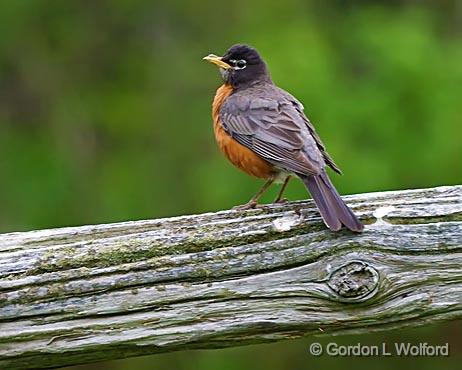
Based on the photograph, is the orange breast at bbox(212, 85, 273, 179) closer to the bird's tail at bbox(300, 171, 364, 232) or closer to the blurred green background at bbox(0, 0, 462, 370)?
the bird's tail at bbox(300, 171, 364, 232)

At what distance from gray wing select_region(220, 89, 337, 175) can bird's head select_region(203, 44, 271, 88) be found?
0.27 metres

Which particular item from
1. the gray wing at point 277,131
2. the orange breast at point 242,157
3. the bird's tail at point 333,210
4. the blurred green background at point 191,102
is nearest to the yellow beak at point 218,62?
the gray wing at point 277,131

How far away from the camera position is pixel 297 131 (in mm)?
4910

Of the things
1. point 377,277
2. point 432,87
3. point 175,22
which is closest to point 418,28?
point 432,87

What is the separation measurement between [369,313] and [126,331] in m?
0.80

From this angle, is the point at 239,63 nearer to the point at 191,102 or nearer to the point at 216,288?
the point at 216,288

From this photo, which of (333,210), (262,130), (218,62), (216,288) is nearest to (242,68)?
(218,62)

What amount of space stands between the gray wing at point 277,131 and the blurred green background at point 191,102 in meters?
2.71

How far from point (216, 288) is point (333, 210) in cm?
53

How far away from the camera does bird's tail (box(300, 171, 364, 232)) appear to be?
10.6 feet

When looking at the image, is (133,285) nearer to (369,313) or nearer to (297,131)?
(369,313)

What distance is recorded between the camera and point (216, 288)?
123 inches

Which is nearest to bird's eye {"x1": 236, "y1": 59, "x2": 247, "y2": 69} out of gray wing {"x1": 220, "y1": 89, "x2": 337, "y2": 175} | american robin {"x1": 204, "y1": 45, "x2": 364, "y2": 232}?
american robin {"x1": 204, "y1": 45, "x2": 364, "y2": 232}

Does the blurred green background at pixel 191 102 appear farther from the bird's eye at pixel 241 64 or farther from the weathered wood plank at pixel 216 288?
the weathered wood plank at pixel 216 288
